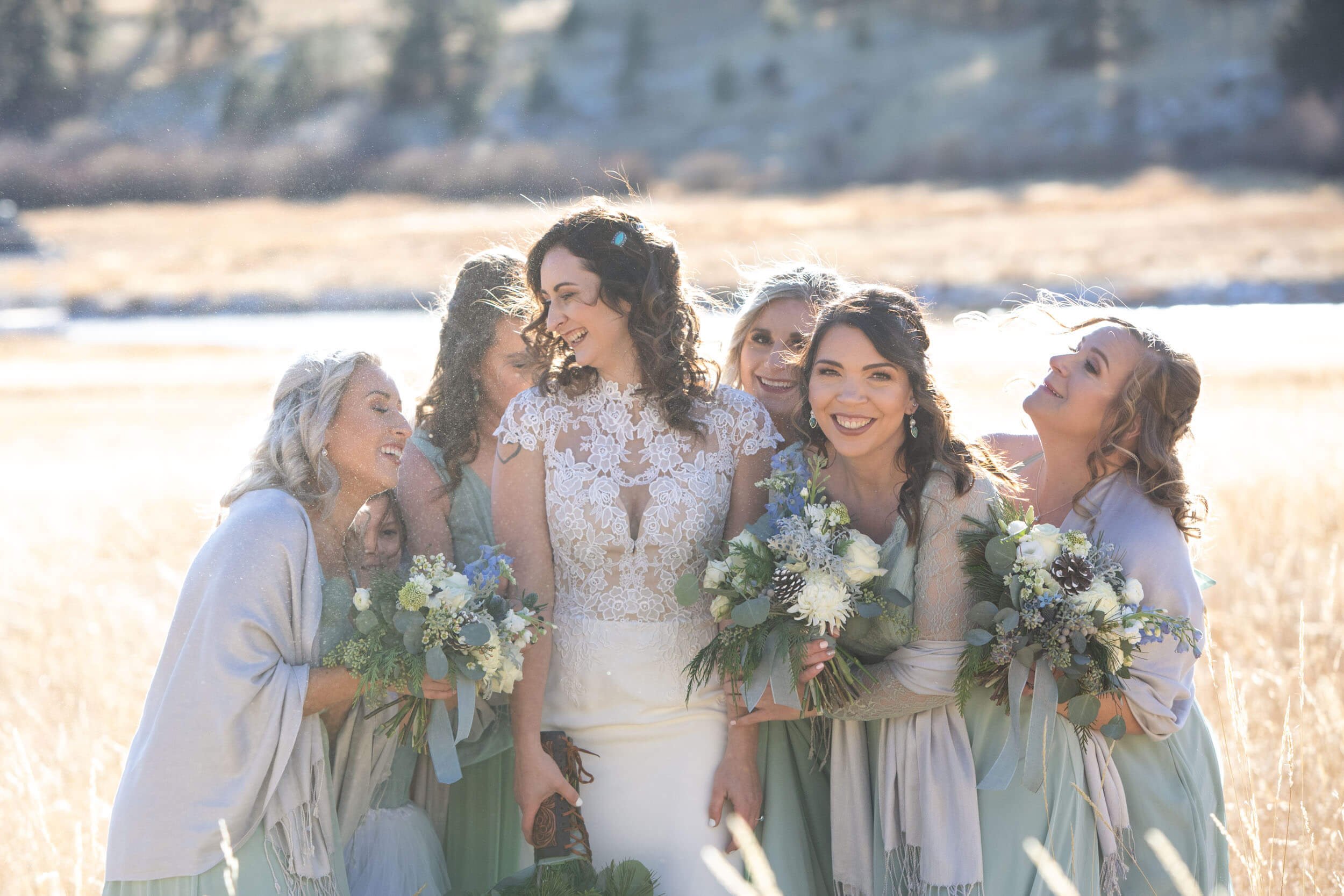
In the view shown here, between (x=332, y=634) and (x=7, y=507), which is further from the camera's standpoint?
(x=7, y=507)

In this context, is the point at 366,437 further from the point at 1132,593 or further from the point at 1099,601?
the point at 1132,593

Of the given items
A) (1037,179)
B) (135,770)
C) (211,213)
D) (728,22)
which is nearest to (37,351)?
(135,770)

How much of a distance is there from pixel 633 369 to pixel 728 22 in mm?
88541

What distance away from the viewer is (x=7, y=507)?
12547 mm

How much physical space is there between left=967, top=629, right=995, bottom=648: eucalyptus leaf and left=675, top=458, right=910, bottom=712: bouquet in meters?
0.24

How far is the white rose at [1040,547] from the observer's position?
4.27m

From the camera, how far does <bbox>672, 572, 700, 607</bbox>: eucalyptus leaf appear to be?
4277mm

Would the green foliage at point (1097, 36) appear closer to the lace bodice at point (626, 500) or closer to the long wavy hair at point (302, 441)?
the lace bodice at point (626, 500)

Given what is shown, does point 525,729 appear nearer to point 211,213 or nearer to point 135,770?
point 135,770

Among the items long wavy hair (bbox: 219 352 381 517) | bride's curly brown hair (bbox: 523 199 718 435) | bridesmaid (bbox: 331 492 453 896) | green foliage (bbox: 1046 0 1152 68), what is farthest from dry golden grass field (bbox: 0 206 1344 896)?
green foliage (bbox: 1046 0 1152 68)

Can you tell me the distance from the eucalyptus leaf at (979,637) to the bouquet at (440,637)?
1406 millimetres

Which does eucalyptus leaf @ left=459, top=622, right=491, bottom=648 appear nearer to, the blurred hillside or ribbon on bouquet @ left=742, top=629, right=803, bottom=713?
ribbon on bouquet @ left=742, top=629, right=803, bottom=713

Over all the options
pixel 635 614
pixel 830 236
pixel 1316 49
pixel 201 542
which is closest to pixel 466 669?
pixel 635 614

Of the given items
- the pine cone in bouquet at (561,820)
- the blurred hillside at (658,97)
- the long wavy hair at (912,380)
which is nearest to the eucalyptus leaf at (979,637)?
the long wavy hair at (912,380)
